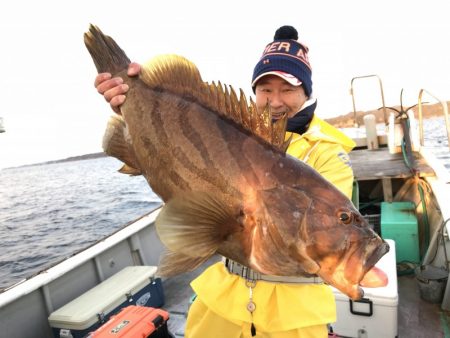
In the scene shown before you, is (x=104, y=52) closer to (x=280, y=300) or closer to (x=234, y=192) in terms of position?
(x=234, y=192)

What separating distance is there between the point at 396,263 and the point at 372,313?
87.6 inches

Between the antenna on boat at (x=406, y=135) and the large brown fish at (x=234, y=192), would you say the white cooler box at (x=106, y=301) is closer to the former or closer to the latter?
the large brown fish at (x=234, y=192)

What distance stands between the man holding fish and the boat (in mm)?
2010

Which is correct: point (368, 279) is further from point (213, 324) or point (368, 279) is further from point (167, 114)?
point (167, 114)

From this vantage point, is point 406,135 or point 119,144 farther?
point 406,135

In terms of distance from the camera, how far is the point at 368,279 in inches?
59.6

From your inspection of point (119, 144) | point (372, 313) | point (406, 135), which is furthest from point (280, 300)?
point (406, 135)

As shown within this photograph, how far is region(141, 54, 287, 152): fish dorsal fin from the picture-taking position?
166 centimetres

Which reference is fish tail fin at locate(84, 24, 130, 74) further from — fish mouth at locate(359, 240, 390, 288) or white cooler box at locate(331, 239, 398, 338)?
white cooler box at locate(331, 239, 398, 338)

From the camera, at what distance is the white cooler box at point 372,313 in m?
3.51

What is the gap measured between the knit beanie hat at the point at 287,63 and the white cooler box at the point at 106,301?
3335 millimetres

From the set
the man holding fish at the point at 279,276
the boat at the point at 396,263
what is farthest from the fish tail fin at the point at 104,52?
the boat at the point at 396,263

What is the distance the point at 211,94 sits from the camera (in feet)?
5.77

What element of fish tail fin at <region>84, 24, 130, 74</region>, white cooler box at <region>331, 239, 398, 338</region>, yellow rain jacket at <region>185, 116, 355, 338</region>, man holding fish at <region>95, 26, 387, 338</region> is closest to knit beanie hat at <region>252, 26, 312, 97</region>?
man holding fish at <region>95, 26, 387, 338</region>
